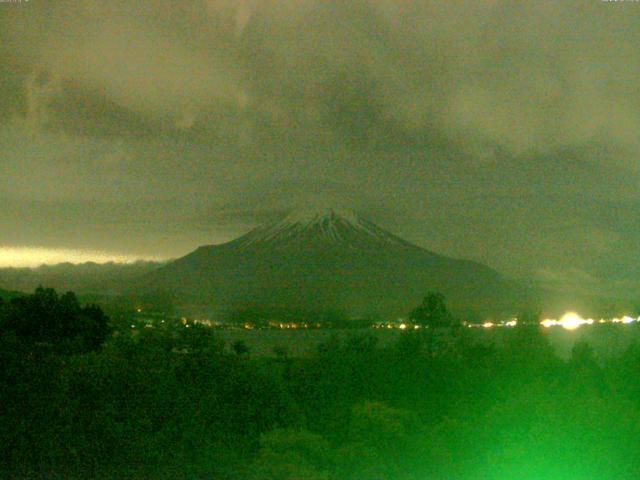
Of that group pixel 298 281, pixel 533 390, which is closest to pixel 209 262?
pixel 298 281

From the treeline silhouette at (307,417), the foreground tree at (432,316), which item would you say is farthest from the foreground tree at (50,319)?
the treeline silhouette at (307,417)

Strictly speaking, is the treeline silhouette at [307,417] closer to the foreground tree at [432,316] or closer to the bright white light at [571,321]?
the foreground tree at [432,316]

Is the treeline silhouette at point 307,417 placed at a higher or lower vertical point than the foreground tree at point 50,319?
lower

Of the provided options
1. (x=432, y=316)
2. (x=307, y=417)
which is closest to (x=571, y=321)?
(x=432, y=316)

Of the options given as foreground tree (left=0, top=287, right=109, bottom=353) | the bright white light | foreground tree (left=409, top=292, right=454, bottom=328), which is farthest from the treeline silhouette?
the bright white light

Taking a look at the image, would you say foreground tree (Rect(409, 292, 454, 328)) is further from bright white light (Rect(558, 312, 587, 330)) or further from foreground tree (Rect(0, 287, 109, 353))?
foreground tree (Rect(0, 287, 109, 353))

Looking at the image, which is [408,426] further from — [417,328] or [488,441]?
[417,328]
